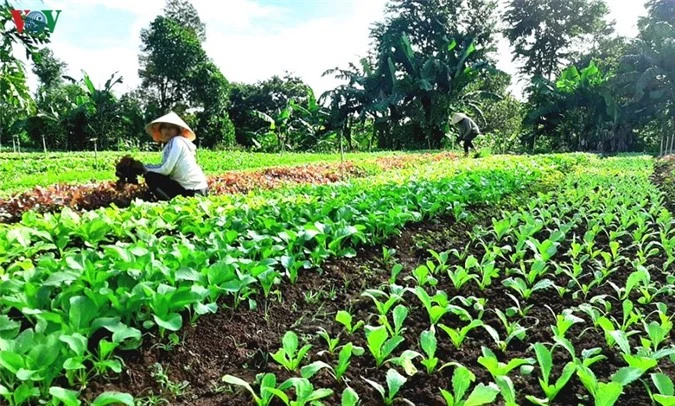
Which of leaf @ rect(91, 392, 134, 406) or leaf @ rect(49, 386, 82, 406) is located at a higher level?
leaf @ rect(49, 386, 82, 406)

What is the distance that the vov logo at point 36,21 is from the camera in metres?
8.98

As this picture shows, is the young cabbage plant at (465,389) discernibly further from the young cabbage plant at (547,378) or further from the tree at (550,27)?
the tree at (550,27)

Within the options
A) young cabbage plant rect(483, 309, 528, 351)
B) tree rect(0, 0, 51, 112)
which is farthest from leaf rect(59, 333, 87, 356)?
tree rect(0, 0, 51, 112)

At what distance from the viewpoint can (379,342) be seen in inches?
79.1

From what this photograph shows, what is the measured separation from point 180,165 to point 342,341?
4.30 metres

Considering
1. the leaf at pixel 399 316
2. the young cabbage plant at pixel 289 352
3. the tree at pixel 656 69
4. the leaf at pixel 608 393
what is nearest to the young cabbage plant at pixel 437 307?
the leaf at pixel 399 316

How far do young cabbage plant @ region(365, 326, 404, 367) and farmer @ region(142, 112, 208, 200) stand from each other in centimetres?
450

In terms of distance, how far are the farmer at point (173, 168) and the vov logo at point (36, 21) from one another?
4.49 metres

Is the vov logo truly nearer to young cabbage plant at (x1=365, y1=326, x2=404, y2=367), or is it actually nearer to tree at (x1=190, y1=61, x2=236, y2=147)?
young cabbage plant at (x1=365, y1=326, x2=404, y2=367)

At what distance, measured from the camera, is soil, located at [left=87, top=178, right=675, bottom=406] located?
6.35 feet

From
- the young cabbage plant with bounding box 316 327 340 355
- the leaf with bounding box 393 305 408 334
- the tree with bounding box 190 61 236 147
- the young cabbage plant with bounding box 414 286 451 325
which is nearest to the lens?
the young cabbage plant with bounding box 316 327 340 355

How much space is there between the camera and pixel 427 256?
3.98m

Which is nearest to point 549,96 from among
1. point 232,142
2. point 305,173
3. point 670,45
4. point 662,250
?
point 670,45

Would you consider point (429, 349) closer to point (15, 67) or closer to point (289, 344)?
point (289, 344)
